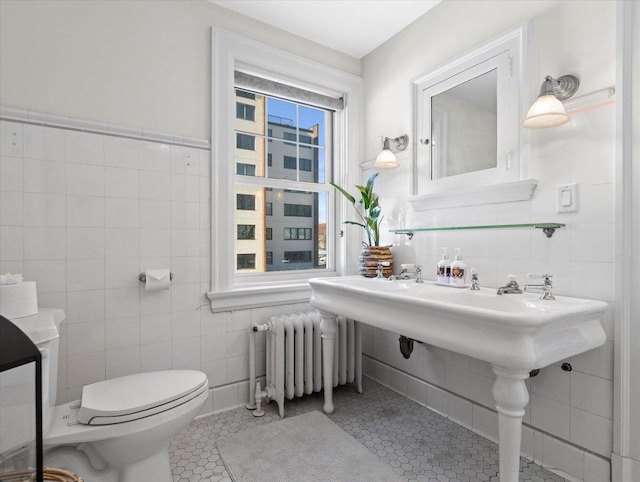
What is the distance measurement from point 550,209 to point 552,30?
0.78m

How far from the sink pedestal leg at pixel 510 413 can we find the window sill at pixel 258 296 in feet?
4.45

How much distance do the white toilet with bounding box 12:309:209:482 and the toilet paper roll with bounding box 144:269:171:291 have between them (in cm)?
43

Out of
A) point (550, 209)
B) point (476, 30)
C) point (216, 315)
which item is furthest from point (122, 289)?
point (476, 30)

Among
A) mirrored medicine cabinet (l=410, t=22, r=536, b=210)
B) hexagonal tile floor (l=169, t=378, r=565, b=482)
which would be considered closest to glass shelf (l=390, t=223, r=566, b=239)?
mirrored medicine cabinet (l=410, t=22, r=536, b=210)

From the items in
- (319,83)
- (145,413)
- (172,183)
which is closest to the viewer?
(145,413)

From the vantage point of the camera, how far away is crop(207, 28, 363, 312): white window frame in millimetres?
1980

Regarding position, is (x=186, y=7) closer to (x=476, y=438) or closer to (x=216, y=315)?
(x=216, y=315)

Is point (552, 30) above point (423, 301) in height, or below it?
above

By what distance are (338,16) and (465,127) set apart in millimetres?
1061

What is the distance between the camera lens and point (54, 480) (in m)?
0.88

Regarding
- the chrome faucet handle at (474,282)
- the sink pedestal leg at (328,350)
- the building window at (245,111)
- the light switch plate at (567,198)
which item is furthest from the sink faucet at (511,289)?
the building window at (245,111)

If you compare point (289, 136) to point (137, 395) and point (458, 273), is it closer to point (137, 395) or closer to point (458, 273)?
point (458, 273)

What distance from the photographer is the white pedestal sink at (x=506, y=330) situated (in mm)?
1040

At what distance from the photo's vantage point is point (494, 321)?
1.06 metres
